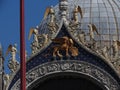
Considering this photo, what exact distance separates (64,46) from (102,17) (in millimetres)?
13028

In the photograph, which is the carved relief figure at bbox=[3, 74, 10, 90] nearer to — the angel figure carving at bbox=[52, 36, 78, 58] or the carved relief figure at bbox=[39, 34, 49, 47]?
the carved relief figure at bbox=[39, 34, 49, 47]

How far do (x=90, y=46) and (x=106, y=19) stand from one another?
12.9m

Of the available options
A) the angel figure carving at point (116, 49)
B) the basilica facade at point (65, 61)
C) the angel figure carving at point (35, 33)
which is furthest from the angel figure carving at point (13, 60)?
the angel figure carving at point (116, 49)

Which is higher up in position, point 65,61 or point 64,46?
point 64,46

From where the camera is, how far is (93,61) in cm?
3922

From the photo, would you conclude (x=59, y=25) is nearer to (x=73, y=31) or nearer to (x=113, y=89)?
(x=73, y=31)

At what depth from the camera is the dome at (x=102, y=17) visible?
50281 millimetres

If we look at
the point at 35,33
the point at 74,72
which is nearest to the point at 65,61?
the point at 74,72

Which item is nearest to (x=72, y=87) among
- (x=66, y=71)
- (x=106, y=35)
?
(x=66, y=71)

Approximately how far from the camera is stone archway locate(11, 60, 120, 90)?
38.9m

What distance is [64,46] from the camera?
128 feet

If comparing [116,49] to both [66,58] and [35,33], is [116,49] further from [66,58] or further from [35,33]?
[35,33]

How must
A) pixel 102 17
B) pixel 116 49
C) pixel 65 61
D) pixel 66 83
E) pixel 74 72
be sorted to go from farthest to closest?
pixel 102 17 < pixel 66 83 < pixel 65 61 < pixel 74 72 < pixel 116 49

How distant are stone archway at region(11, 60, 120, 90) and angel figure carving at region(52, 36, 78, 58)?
33 cm
